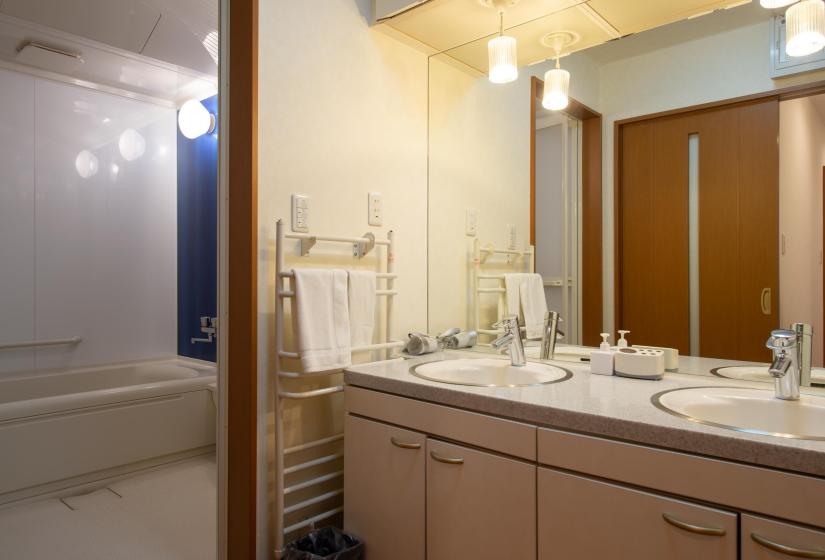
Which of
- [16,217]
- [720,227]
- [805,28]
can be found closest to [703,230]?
[720,227]

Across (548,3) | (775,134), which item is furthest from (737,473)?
(548,3)

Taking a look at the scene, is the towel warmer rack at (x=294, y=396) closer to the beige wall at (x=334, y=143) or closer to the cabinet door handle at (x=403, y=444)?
the beige wall at (x=334, y=143)

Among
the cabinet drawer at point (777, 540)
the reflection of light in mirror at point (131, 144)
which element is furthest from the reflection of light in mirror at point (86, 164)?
the cabinet drawer at point (777, 540)

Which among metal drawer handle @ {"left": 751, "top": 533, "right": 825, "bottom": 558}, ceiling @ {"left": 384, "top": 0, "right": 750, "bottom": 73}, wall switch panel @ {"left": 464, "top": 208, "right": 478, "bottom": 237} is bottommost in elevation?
metal drawer handle @ {"left": 751, "top": 533, "right": 825, "bottom": 558}

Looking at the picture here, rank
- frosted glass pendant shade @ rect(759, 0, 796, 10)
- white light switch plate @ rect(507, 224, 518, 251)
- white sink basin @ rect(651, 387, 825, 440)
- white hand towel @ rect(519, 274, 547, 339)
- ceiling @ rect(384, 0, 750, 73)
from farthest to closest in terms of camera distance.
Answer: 1. white light switch plate @ rect(507, 224, 518, 251)
2. white hand towel @ rect(519, 274, 547, 339)
3. ceiling @ rect(384, 0, 750, 73)
4. frosted glass pendant shade @ rect(759, 0, 796, 10)
5. white sink basin @ rect(651, 387, 825, 440)

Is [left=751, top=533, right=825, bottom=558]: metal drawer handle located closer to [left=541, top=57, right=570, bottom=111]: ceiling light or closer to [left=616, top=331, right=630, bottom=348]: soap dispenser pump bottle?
[left=616, top=331, right=630, bottom=348]: soap dispenser pump bottle

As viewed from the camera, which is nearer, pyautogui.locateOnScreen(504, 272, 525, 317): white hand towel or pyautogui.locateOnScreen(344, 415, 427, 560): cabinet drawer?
pyautogui.locateOnScreen(344, 415, 427, 560): cabinet drawer

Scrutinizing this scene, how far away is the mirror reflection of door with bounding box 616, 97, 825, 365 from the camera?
51.1 inches

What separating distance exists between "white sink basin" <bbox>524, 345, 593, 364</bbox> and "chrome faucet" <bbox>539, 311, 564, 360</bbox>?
2 cm

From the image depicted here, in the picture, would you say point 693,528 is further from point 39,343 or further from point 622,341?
point 39,343

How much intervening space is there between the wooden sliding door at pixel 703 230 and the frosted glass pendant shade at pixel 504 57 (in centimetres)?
45

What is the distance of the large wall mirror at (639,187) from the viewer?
135cm

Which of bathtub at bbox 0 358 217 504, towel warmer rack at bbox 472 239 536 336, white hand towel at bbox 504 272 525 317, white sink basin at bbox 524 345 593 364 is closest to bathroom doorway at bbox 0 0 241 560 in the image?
bathtub at bbox 0 358 217 504

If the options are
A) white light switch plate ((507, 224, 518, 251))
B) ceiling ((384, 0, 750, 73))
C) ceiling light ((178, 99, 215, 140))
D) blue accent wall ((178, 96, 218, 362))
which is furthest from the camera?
blue accent wall ((178, 96, 218, 362))
